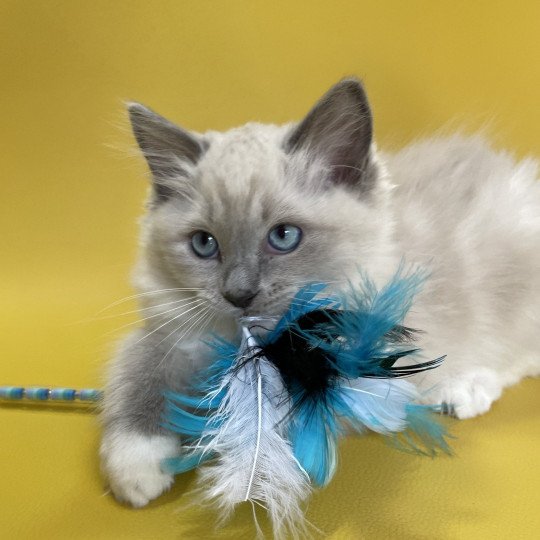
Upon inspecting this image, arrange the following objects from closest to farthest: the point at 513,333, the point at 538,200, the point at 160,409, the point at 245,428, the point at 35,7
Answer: the point at 245,428 → the point at 160,409 → the point at 513,333 → the point at 538,200 → the point at 35,7

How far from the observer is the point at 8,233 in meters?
2.14

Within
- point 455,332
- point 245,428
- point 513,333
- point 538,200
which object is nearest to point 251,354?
point 245,428

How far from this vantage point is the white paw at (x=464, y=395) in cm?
139

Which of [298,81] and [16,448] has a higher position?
[298,81]

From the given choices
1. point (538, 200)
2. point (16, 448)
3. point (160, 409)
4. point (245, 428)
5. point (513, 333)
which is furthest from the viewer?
point (538, 200)

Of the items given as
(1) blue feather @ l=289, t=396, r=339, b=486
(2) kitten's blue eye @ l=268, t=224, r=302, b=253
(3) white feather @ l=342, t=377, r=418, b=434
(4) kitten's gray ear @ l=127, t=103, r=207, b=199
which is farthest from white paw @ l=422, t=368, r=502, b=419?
(4) kitten's gray ear @ l=127, t=103, r=207, b=199

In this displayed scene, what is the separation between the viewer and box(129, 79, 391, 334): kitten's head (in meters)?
1.11

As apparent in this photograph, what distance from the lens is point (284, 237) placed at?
1.14 m

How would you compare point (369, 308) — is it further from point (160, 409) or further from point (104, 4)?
point (104, 4)

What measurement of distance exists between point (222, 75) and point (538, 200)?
1010 millimetres

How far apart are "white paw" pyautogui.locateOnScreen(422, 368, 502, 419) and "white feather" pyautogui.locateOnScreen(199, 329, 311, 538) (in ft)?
1.40

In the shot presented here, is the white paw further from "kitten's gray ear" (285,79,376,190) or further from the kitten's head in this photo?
"kitten's gray ear" (285,79,376,190)

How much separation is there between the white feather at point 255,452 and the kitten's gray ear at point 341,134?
378 millimetres

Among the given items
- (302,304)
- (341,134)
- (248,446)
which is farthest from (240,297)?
(341,134)
